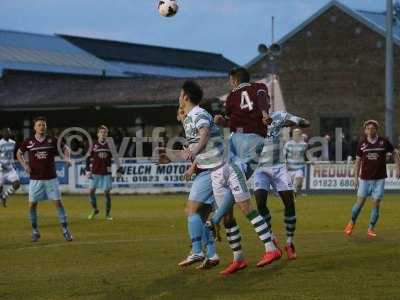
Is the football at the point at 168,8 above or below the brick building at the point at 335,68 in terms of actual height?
below

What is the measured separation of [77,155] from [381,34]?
2183cm

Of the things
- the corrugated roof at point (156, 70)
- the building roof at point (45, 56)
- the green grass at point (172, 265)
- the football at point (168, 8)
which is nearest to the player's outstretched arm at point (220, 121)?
the green grass at point (172, 265)

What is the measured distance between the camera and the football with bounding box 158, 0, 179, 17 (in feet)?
54.6

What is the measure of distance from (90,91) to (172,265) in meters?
40.9

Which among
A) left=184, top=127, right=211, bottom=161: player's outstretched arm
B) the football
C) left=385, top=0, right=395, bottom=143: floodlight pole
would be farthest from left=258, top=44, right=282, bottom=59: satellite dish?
left=184, top=127, right=211, bottom=161: player's outstretched arm

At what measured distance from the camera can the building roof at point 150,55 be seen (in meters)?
82.7

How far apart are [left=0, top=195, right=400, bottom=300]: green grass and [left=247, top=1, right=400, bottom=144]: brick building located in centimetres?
3282

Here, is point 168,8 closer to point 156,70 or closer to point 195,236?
point 195,236

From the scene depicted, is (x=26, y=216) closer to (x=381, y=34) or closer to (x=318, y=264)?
(x=318, y=264)

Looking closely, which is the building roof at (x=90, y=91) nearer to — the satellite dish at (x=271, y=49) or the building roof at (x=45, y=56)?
the satellite dish at (x=271, y=49)

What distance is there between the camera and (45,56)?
70.4 m

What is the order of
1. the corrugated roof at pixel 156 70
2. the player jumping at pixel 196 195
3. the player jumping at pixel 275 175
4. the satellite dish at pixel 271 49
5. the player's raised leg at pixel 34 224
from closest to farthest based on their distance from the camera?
the player jumping at pixel 196 195
the player jumping at pixel 275 175
the player's raised leg at pixel 34 224
the satellite dish at pixel 271 49
the corrugated roof at pixel 156 70

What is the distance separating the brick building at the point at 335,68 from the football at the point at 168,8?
38973mm

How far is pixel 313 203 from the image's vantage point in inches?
1265
